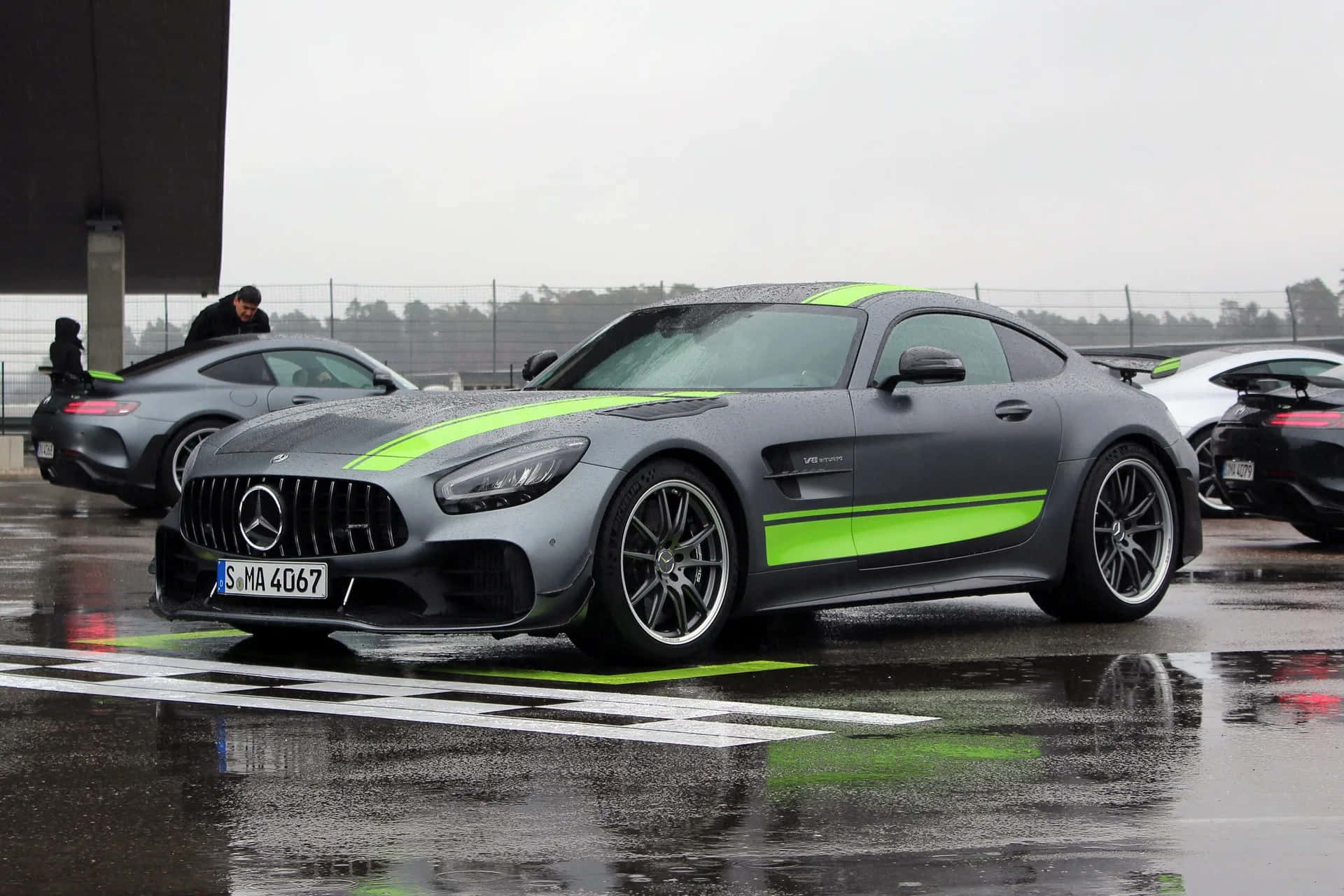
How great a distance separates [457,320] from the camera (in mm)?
27922

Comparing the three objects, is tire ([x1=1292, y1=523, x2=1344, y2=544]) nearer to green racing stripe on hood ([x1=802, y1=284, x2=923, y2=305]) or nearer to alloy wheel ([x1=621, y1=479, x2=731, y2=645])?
green racing stripe on hood ([x1=802, y1=284, x2=923, y2=305])

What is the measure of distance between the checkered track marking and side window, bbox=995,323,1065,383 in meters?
3.02

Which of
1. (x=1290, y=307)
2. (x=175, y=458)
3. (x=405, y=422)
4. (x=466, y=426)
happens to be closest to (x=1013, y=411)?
(x=466, y=426)

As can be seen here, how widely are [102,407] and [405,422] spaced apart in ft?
30.4

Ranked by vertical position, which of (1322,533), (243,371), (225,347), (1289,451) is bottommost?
(1322,533)

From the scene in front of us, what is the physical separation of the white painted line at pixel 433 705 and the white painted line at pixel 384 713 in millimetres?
37

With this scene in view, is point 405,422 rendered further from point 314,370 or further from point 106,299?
point 106,299

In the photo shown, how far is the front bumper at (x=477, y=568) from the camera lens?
262 inches

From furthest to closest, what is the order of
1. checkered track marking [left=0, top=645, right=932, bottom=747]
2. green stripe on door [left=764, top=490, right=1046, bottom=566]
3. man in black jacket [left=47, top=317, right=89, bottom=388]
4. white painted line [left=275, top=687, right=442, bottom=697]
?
1. man in black jacket [left=47, top=317, right=89, bottom=388]
2. green stripe on door [left=764, top=490, right=1046, bottom=566]
3. white painted line [left=275, top=687, right=442, bottom=697]
4. checkered track marking [left=0, top=645, right=932, bottom=747]

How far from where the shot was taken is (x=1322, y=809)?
4.63 metres

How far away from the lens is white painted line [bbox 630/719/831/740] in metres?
5.62

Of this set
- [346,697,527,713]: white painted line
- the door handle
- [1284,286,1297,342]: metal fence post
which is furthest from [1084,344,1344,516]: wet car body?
[1284,286,1297,342]: metal fence post

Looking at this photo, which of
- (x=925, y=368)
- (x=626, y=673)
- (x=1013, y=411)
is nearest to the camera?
(x=626, y=673)

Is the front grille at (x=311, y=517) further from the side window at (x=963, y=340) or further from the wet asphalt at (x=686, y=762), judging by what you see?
the side window at (x=963, y=340)
